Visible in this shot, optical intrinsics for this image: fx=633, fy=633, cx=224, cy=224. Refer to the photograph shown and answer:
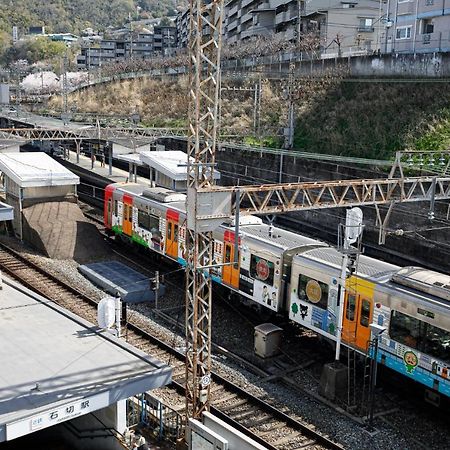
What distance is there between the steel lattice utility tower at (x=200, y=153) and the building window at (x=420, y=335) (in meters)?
3.77

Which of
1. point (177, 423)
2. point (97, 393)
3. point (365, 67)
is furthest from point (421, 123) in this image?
point (97, 393)

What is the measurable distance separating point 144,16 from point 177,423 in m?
180

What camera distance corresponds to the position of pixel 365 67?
31.2m

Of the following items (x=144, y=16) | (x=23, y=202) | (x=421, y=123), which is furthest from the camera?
(x=144, y=16)

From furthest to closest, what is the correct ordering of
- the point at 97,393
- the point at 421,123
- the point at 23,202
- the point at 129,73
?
the point at 129,73 < the point at 421,123 < the point at 23,202 < the point at 97,393

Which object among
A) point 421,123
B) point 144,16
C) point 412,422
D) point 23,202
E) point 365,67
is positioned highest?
point 144,16

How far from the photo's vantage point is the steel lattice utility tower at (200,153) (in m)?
9.28

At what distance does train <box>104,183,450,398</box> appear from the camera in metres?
11.2

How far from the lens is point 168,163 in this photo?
2294 centimetres

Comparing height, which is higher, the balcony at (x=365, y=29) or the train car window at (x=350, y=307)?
the balcony at (x=365, y=29)

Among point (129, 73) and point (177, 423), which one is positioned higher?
point (129, 73)

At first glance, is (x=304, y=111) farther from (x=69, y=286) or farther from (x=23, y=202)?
(x=69, y=286)

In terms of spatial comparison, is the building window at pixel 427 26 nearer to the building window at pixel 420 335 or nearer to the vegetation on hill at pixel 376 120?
the vegetation on hill at pixel 376 120

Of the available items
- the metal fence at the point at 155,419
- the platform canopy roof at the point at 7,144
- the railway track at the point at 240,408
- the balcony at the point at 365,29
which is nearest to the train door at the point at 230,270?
the railway track at the point at 240,408
